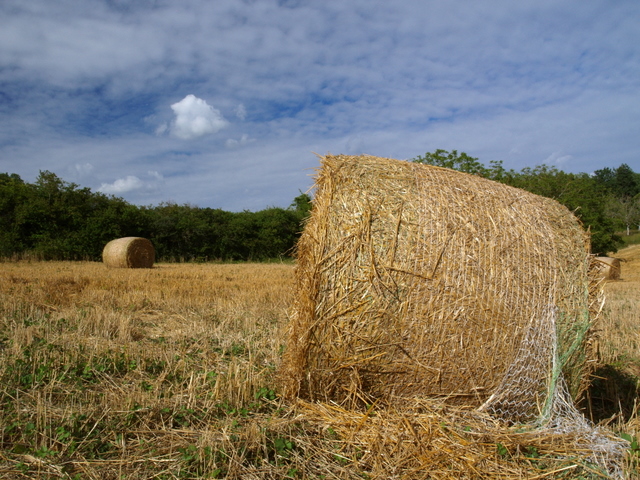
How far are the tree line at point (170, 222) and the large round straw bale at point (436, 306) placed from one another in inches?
565

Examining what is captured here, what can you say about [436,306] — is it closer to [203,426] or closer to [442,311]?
[442,311]

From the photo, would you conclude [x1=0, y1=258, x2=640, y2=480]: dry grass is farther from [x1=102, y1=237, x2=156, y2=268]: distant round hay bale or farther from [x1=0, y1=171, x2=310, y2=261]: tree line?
[x1=0, y1=171, x2=310, y2=261]: tree line

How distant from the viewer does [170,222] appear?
26.1m

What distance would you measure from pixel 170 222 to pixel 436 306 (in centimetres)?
2478

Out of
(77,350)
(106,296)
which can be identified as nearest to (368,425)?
(77,350)

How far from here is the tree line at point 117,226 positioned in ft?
69.4

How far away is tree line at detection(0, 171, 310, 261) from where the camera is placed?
69.4 ft

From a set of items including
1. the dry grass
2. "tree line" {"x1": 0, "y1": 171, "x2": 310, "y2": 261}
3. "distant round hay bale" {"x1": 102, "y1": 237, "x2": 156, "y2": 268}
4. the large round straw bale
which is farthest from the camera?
"tree line" {"x1": 0, "y1": 171, "x2": 310, "y2": 261}

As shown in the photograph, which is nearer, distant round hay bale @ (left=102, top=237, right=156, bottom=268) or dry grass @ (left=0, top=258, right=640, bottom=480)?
dry grass @ (left=0, top=258, right=640, bottom=480)

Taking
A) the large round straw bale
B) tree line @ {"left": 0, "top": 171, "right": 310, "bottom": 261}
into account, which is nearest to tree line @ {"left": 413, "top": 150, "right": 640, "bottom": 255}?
tree line @ {"left": 0, "top": 171, "right": 310, "bottom": 261}

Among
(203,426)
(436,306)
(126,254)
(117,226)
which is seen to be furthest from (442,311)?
(117,226)

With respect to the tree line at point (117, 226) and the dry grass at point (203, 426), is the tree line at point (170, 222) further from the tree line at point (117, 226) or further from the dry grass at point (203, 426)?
the dry grass at point (203, 426)

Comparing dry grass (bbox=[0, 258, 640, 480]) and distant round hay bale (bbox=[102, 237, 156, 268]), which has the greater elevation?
distant round hay bale (bbox=[102, 237, 156, 268])

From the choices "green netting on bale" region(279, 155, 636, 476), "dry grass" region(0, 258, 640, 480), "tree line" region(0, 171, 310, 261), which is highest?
"tree line" region(0, 171, 310, 261)
